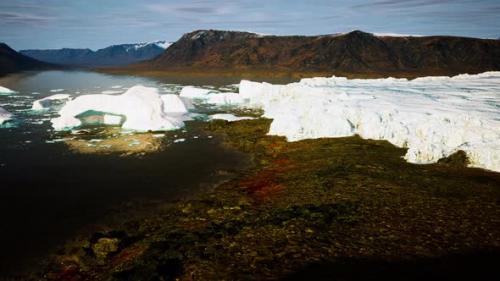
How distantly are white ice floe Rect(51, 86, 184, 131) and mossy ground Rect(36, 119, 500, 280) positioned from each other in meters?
14.4

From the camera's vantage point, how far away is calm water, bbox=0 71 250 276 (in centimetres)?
1348

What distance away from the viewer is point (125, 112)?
31.7m

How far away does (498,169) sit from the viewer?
667 inches

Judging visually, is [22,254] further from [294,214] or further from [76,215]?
[294,214]

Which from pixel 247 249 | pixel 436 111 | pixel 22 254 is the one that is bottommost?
pixel 22 254

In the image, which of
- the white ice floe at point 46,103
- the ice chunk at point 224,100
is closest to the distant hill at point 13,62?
the white ice floe at point 46,103

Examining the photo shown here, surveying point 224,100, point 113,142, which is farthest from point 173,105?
point 224,100

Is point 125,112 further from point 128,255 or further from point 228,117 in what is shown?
point 128,255

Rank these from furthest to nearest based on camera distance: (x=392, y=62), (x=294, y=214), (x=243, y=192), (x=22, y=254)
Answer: (x=392, y=62), (x=243, y=192), (x=294, y=214), (x=22, y=254)

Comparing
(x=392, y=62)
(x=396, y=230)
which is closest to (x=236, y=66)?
(x=392, y=62)

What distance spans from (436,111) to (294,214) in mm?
13718

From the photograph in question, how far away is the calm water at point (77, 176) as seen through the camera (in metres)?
13.5

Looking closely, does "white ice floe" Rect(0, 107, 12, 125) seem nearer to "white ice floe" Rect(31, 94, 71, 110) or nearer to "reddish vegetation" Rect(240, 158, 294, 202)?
"white ice floe" Rect(31, 94, 71, 110)

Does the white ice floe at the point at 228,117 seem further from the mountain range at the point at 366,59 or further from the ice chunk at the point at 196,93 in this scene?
the mountain range at the point at 366,59
